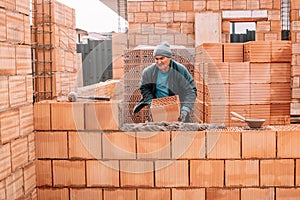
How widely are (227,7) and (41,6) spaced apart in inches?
224

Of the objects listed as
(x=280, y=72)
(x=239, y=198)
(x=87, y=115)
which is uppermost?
(x=280, y=72)

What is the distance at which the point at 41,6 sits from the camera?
8.73m

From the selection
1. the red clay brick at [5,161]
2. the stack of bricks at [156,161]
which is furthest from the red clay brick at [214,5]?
the red clay brick at [5,161]

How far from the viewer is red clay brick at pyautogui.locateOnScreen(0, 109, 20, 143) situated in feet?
11.4

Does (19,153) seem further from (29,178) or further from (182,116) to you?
(182,116)

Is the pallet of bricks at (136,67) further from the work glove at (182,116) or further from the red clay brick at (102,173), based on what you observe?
the red clay brick at (102,173)

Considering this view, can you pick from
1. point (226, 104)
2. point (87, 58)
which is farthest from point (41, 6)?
point (87, 58)

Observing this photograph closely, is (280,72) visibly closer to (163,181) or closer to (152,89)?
(152,89)

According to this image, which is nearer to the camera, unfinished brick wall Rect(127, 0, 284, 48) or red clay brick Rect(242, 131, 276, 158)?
red clay brick Rect(242, 131, 276, 158)

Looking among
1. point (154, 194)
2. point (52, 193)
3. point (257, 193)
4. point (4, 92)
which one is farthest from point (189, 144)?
point (4, 92)

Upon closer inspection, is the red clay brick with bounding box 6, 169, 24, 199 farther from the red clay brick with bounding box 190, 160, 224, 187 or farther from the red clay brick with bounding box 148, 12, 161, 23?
the red clay brick with bounding box 148, 12, 161, 23

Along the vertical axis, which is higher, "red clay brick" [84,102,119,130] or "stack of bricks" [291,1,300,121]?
"stack of bricks" [291,1,300,121]

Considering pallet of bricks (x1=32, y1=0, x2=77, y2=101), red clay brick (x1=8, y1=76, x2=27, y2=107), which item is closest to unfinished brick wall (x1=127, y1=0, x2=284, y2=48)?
pallet of bricks (x1=32, y1=0, x2=77, y2=101)

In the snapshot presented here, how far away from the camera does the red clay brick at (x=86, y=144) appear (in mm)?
4250
